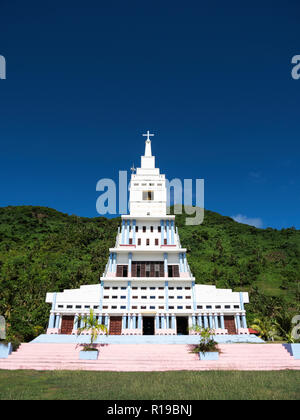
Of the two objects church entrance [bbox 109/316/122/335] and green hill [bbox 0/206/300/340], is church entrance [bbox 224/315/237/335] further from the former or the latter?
green hill [bbox 0/206/300/340]

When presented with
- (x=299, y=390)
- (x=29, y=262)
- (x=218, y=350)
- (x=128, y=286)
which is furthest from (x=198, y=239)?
(x=299, y=390)

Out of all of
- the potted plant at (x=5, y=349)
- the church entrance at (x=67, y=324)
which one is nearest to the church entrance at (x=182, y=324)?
the church entrance at (x=67, y=324)

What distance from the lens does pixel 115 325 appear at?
27.8 metres

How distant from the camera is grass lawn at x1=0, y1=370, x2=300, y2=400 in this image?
11.0 m

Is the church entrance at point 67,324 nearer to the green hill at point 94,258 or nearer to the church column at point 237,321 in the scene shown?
A: the green hill at point 94,258

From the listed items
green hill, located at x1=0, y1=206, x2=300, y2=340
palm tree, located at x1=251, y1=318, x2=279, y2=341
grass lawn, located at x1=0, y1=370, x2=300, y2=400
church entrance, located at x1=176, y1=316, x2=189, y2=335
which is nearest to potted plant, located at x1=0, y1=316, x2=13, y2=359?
grass lawn, located at x1=0, y1=370, x2=300, y2=400

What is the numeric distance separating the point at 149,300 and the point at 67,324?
8.00 metres

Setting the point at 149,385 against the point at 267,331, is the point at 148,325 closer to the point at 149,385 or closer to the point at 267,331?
the point at 267,331

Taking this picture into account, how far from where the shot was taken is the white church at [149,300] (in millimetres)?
27562

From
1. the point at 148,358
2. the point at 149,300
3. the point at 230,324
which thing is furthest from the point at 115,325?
the point at 230,324

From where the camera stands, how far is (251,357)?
18188 mm

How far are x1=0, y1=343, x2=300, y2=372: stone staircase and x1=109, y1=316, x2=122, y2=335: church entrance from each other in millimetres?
7004

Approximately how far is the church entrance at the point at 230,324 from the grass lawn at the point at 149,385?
479 inches
